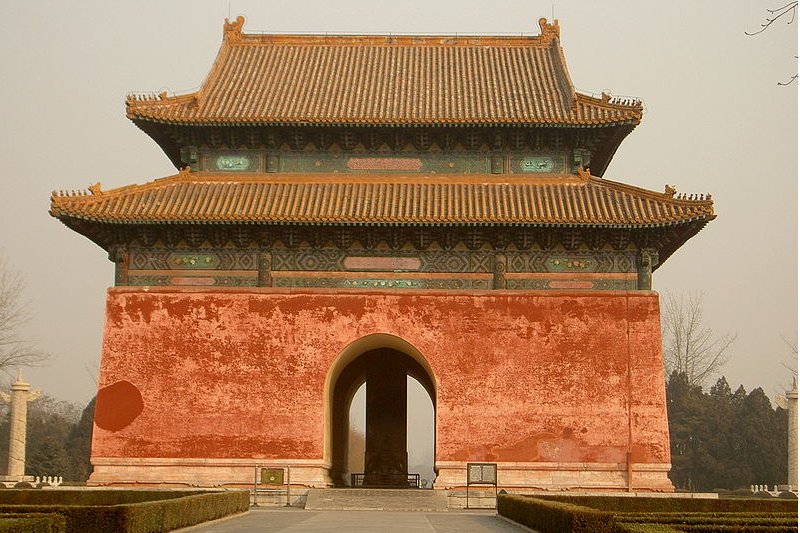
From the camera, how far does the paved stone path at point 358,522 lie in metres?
16.3

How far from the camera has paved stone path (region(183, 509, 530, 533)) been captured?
1630cm

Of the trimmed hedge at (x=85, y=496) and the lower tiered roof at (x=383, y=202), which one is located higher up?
the lower tiered roof at (x=383, y=202)

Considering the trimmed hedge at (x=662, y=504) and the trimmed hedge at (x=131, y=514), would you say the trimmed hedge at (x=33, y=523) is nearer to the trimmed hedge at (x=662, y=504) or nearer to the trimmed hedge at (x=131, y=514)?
the trimmed hedge at (x=131, y=514)

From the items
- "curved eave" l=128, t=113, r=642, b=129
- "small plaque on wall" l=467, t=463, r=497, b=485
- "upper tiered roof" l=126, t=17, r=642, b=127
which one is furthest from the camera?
"upper tiered roof" l=126, t=17, r=642, b=127

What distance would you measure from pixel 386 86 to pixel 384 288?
21.3 ft

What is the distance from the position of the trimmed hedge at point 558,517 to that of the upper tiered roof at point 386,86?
10841 millimetres

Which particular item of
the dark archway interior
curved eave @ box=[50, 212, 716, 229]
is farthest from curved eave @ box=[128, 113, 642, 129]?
the dark archway interior

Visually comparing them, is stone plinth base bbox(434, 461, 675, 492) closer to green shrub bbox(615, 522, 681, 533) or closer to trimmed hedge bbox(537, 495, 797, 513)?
trimmed hedge bbox(537, 495, 797, 513)

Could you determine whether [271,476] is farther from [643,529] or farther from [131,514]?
[643,529]

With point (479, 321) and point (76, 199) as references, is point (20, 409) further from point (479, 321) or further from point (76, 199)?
point (479, 321)

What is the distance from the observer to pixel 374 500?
22922 millimetres

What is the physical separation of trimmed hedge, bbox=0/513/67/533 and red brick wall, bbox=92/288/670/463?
1071 centimetres

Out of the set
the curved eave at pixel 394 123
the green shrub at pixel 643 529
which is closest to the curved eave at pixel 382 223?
the curved eave at pixel 394 123

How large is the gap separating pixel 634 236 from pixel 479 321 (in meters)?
4.13
